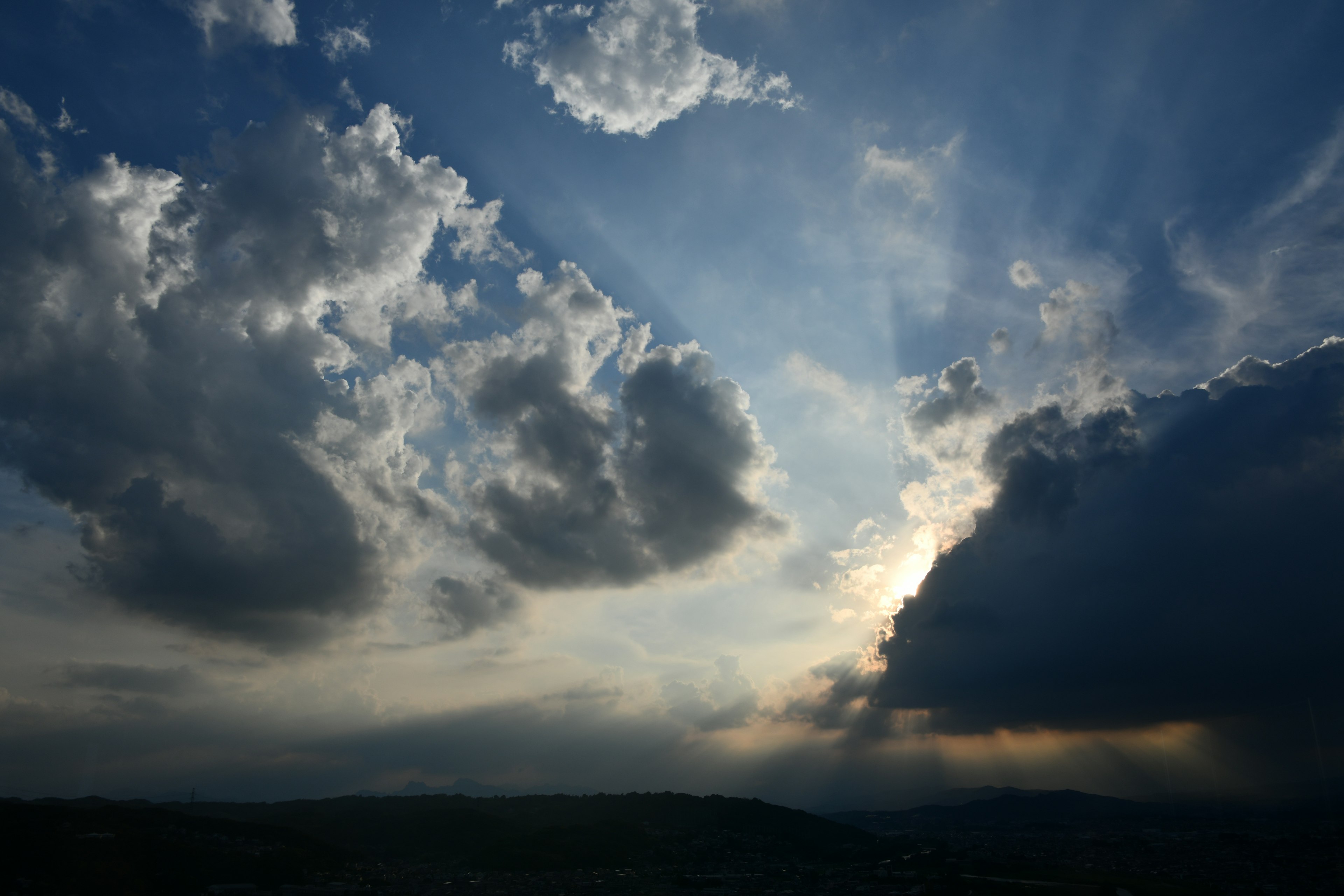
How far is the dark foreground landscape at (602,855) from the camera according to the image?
8662 centimetres

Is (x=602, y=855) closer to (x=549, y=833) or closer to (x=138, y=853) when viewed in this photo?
(x=549, y=833)

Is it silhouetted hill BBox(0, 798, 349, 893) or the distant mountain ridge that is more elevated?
silhouetted hill BBox(0, 798, 349, 893)

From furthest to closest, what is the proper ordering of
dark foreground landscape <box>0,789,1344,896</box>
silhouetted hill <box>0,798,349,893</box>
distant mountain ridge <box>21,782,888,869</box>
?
distant mountain ridge <box>21,782,888,869</box>
dark foreground landscape <box>0,789,1344,896</box>
silhouetted hill <box>0,798,349,893</box>

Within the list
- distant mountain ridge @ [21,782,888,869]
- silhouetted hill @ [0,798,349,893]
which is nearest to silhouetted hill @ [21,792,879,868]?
distant mountain ridge @ [21,782,888,869]

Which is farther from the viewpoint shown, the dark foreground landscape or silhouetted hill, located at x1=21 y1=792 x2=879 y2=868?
silhouetted hill, located at x1=21 y1=792 x2=879 y2=868

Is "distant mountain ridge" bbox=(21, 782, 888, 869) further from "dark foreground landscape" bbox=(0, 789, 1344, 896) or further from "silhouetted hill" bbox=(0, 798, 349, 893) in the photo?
"silhouetted hill" bbox=(0, 798, 349, 893)

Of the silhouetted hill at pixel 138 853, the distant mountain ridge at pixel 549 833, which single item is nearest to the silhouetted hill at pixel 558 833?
the distant mountain ridge at pixel 549 833

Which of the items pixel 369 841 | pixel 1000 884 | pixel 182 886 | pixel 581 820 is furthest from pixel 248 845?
pixel 1000 884

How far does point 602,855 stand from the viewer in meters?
133

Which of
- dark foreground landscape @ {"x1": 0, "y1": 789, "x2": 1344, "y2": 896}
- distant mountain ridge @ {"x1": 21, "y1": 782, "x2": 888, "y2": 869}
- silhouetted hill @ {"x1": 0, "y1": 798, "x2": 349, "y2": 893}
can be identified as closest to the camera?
silhouetted hill @ {"x1": 0, "y1": 798, "x2": 349, "y2": 893}

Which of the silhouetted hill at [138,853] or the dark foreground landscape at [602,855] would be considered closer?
the silhouetted hill at [138,853]

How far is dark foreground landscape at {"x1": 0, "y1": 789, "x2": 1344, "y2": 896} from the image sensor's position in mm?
86625

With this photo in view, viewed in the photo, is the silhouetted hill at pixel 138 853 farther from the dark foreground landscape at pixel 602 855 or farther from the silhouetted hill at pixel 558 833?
the silhouetted hill at pixel 558 833

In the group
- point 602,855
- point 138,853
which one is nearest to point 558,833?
point 602,855
